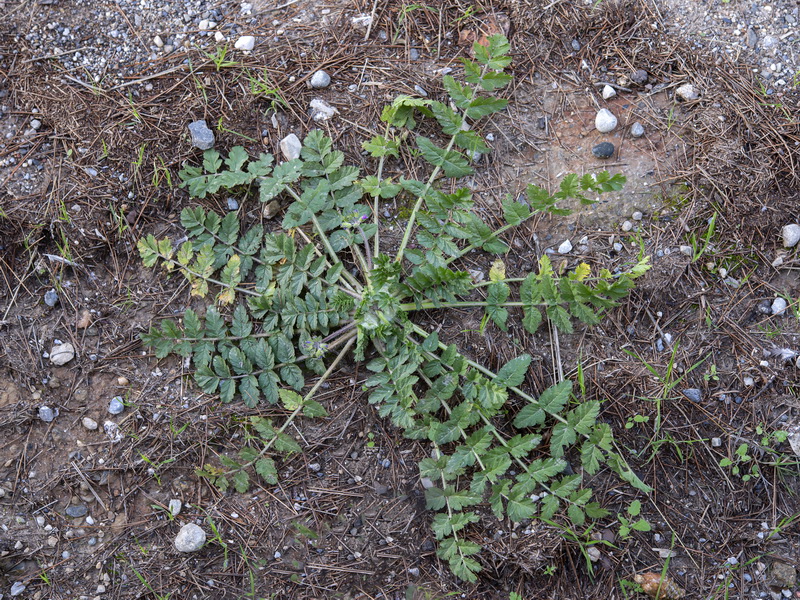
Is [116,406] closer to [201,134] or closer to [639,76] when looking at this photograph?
[201,134]

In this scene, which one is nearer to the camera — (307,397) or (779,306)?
(307,397)

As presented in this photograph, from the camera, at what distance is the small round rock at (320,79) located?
10.4ft

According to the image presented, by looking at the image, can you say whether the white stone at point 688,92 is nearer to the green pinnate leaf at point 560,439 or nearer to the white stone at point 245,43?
the green pinnate leaf at point 560,439

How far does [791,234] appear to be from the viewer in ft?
10.0

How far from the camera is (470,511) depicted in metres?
2.92

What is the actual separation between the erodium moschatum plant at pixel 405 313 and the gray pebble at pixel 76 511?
0.62 meters

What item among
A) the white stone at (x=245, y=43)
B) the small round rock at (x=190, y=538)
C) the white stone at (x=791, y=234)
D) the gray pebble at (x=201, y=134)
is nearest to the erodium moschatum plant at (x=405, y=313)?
the gray pebble at (x=201, y=134)

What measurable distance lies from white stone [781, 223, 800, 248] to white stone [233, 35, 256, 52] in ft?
10.1

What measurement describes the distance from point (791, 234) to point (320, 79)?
2.67 meters

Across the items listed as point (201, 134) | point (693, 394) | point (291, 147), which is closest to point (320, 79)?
point (291, 147)

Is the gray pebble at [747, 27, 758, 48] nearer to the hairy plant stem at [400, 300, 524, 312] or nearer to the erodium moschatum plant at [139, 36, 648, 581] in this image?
the erodium moschatum plant at [139, 36, 648, 581]

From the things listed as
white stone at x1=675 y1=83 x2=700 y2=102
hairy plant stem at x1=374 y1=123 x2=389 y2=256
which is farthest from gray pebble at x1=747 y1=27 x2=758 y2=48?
hairy plant stem at x1=374 y1=123 x2=389 y2=256

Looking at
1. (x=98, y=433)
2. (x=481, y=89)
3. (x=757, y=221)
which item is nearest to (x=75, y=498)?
(x=98, y=433)

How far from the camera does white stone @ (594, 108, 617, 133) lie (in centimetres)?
317
